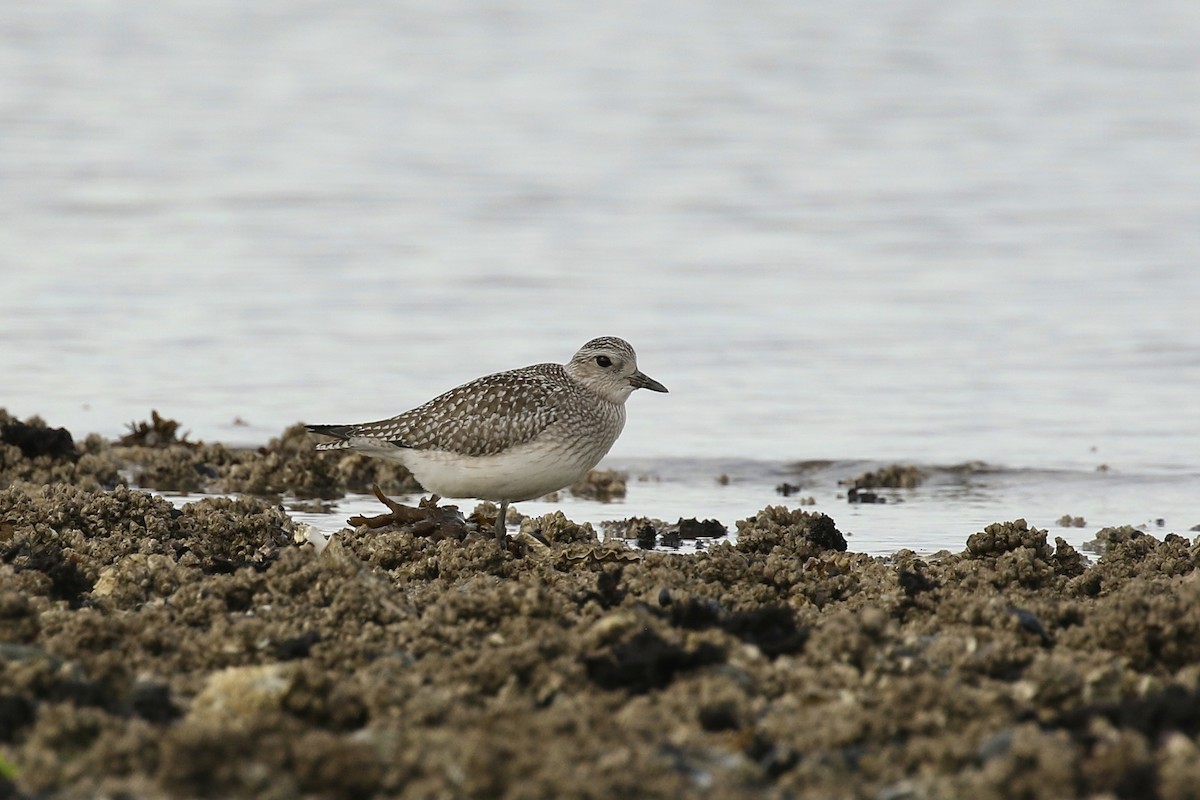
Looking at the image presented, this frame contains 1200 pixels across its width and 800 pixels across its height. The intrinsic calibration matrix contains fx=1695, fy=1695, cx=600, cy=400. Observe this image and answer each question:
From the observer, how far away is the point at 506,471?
9.28 metres

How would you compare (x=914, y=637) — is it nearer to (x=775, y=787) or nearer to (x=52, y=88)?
(x=775, y=787)

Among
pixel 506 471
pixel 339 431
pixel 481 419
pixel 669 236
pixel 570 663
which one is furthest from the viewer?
pixel 669 236

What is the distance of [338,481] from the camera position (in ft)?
38.7

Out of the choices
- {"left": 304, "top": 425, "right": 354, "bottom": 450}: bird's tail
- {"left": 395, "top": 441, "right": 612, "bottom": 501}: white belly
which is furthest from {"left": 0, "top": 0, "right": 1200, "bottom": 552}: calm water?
{"left": 304, "top": 425, "right": 354, "bottom": 450}: bird's tail

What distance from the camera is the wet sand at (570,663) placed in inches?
189

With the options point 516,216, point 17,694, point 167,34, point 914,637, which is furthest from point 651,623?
point 167,34

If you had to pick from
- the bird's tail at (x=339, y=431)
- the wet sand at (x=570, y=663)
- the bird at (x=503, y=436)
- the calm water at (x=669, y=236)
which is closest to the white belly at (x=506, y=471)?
the bird at (x=503, y=436)

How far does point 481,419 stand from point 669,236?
12379mm

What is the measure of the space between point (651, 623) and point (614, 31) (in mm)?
33657

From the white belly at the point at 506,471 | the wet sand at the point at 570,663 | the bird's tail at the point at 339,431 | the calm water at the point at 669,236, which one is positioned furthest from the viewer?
the calm water at the point at 669,236

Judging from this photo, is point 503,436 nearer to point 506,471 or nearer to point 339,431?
point 506,471

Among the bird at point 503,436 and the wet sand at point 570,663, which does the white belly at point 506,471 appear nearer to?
the bird at point 503,436

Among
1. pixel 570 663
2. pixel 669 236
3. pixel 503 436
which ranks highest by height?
pixel 669 236

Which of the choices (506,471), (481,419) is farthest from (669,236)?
(506,471)
